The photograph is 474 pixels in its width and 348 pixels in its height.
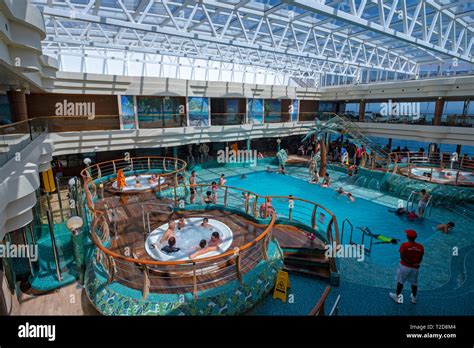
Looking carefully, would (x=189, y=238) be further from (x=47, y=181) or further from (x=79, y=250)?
(x=47, y=181)

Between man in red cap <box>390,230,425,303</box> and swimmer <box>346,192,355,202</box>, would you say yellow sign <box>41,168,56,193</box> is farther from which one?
swimmer <box>346,192,355,202</box>

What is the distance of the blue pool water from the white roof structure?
6.88 meters

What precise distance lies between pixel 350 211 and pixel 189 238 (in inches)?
332

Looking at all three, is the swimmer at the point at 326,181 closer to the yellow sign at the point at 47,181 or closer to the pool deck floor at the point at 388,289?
the pool deck floor at the point at 388,289

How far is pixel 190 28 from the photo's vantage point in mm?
13844

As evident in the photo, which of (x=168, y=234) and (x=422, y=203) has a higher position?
(x=168, y=234)

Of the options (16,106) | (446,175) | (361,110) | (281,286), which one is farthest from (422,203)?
(16,106)

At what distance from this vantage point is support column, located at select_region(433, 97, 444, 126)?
57.2 feet

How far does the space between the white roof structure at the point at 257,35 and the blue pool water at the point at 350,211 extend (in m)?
6.88

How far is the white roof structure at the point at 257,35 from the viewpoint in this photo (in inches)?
360

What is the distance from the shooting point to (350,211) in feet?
40.3

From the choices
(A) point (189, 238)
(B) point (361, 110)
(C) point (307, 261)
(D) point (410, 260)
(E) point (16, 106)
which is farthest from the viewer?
(B) point (361, 110)
